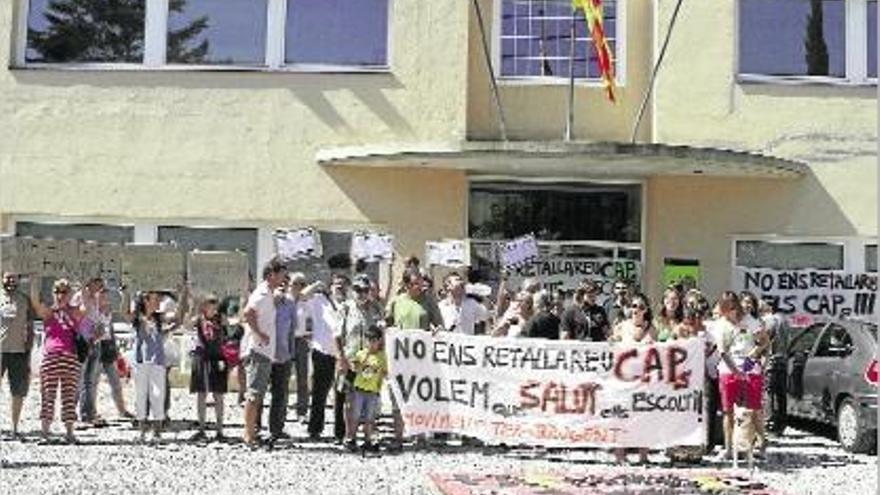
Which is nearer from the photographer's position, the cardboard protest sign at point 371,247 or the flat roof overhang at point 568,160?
the flat roof overhang at point 568,160

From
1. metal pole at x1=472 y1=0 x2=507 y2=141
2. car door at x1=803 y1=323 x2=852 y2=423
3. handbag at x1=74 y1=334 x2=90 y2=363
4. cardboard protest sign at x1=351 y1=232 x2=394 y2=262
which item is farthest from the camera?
metal pole at x1=472 y1=0 x2=507 y2=141

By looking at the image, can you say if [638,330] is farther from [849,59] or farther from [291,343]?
[849,59]

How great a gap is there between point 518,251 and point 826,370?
4620 mm

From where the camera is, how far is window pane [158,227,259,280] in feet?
60.0

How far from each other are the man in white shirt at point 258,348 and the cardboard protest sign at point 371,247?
12.7 ft

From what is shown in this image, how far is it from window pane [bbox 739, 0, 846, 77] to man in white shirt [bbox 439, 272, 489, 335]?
270 inches

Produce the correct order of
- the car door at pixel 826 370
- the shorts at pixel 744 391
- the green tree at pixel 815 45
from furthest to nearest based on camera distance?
the green tree at pixel 815 45 → the car door at pixel 826 370 → the shorts at pixel 744 391

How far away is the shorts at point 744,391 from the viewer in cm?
1209

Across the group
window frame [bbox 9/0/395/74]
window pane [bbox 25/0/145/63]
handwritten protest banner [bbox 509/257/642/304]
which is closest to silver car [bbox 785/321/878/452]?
handwritten protest banner [bbox 509/257/642/304]

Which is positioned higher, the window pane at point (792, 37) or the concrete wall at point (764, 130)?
the window pane at point (792, 37)

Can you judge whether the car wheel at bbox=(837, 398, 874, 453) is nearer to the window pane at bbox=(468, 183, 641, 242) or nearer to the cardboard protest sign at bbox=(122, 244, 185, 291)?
the window pane at bbox=(468, 183, 641, 242)

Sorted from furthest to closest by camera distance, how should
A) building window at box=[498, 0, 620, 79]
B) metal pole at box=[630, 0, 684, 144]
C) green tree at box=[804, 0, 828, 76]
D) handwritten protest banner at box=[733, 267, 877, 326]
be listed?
1. building window at box=[498, 0, 620, 79]
2. green tree at box=[804, 0, 828, 76]
3. handwritten protest banner at box=[733, 267, 877, 326]
4. metal pole at box=[630, 0, 684, 144]

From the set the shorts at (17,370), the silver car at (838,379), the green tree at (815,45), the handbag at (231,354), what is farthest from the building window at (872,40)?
the shorts at (17,370)

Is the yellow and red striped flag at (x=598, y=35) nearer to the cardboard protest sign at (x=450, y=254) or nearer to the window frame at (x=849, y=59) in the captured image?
the window frame at (x=849, y=59)
